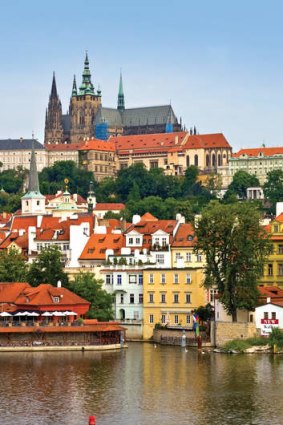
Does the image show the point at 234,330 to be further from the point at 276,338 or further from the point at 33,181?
the point at 33,181

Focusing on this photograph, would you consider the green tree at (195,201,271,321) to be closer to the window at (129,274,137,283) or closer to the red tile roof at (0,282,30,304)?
the window at (129,274,137,283)

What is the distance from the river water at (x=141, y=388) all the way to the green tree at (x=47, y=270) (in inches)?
463

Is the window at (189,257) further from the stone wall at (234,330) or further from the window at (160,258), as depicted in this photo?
the stone wall at (234,330)

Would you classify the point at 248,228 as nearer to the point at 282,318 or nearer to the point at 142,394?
the point at 282,318

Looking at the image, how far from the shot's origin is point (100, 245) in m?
100

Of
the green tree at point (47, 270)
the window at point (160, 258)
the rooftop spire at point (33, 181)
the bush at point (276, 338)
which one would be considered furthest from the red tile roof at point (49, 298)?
the rooftop spire at point (33, 181)

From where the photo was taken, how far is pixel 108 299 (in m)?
90.8

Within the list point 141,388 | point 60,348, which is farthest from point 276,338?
point 141,388

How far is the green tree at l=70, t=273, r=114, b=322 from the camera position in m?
88.9

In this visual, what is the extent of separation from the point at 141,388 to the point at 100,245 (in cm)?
3264

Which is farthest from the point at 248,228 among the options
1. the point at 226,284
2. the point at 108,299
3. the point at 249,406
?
the point at 249,406

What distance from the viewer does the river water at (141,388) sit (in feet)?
198

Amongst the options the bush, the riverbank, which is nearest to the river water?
the riverbank

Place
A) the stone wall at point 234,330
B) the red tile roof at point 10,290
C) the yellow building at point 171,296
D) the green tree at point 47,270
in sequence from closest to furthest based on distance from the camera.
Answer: the stone wall at point 234,330 → the red tile roof at point 10,290 → the yellow building at point 171,296 → the green tree at point 47,270
